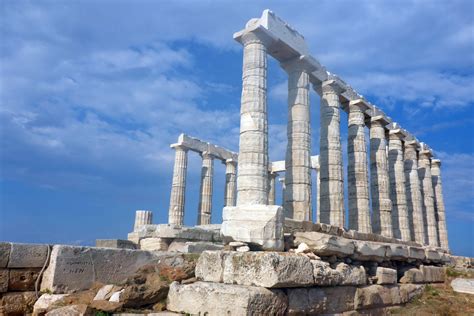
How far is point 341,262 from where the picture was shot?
7816 millimetres

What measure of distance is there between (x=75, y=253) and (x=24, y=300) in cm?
105

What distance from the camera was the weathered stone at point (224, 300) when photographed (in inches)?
213

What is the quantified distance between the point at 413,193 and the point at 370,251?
21.6 m

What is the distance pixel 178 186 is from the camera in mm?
27281

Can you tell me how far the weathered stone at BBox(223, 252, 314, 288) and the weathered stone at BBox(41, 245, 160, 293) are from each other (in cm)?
235

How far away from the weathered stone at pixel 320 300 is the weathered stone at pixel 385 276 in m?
1.34

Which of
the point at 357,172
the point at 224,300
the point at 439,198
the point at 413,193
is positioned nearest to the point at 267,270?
the point at 224,300

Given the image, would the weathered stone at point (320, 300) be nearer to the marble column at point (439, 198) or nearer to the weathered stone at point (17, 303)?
the weathered stone at point (17, 303)

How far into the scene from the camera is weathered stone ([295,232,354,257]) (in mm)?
7527

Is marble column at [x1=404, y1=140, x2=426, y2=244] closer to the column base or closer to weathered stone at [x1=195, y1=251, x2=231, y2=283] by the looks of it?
the column base

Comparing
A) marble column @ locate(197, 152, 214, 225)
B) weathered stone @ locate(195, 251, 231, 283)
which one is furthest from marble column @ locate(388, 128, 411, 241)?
weathered stone @ locate(195, 251, 231, 283)

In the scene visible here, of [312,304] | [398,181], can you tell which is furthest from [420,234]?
[312,304]

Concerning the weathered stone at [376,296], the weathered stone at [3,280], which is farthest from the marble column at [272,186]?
the weathered stone at [3,280]

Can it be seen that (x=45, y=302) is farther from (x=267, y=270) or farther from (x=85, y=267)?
(x=267, y=270)
